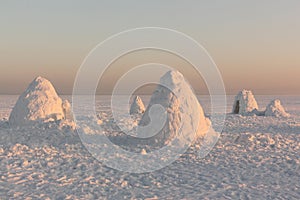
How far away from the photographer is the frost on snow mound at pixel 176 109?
1300 centimetres

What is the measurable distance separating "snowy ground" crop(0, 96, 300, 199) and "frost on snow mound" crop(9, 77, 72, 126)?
3014 mm

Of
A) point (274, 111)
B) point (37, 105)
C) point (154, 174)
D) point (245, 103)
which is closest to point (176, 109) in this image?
point (154, 174)

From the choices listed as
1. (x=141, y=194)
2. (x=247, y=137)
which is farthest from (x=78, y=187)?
(x=247, y=137)

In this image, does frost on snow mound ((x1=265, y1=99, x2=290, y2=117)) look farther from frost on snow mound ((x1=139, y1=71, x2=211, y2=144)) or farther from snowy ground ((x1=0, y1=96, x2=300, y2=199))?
frost on snow mound ((x1=139, y1=71, x2=211, y2=144))

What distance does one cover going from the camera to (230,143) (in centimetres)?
1349

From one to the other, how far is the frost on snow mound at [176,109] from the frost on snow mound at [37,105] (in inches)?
235

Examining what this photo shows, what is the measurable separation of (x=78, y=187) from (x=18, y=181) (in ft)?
5.58

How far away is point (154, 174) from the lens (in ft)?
31.1

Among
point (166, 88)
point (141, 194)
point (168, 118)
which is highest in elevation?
point (166, 88)

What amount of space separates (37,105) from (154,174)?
9.56 metres

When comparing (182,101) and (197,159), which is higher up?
(182,101)

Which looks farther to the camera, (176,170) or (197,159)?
(197,159)

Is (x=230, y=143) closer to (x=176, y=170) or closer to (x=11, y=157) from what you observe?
(x=176, y=170)

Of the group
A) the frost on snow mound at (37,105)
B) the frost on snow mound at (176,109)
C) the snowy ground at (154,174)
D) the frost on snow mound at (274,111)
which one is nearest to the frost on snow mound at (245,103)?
the frost on snow mound at (274,111)
